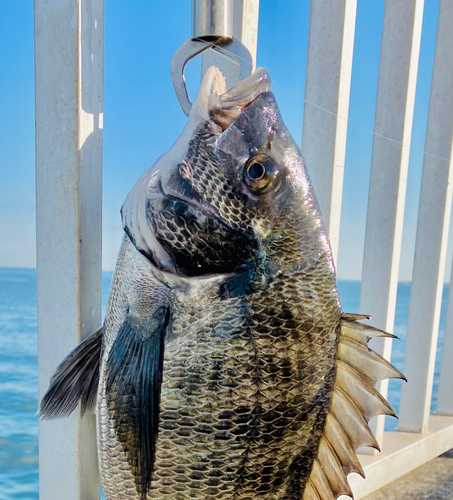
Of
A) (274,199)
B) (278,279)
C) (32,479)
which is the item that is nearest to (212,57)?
(274,199)

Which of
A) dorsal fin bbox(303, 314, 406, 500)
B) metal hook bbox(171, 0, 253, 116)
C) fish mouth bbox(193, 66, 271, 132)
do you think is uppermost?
metal hook bbox(171, 0, 253, 116)

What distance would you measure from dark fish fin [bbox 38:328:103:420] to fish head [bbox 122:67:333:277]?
296 millimetres

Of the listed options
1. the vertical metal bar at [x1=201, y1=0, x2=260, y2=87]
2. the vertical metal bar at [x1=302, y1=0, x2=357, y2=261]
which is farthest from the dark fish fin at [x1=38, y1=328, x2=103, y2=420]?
the vertical metal bar at [x1=302, y1=0, x2=357, y2=261]

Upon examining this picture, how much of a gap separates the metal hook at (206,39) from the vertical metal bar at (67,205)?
0.76 ft

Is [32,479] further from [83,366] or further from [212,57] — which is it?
[212,57]

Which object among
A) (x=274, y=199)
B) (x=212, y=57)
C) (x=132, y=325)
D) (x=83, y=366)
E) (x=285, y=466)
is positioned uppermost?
(x=212, y=57)

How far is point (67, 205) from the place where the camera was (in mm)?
930

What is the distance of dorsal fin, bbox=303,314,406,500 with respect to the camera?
901 millimetres

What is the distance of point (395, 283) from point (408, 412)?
2.96 feet

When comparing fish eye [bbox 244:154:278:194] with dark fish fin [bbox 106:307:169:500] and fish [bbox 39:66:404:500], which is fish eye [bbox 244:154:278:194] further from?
dark fish fin [bbox 106:307:169:500]

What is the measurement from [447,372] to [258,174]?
2613 mm

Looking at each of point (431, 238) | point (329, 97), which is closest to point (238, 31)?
point (329, 97)

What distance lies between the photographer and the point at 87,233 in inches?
37.5

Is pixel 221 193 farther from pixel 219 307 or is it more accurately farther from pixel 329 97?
pixel 329 97
